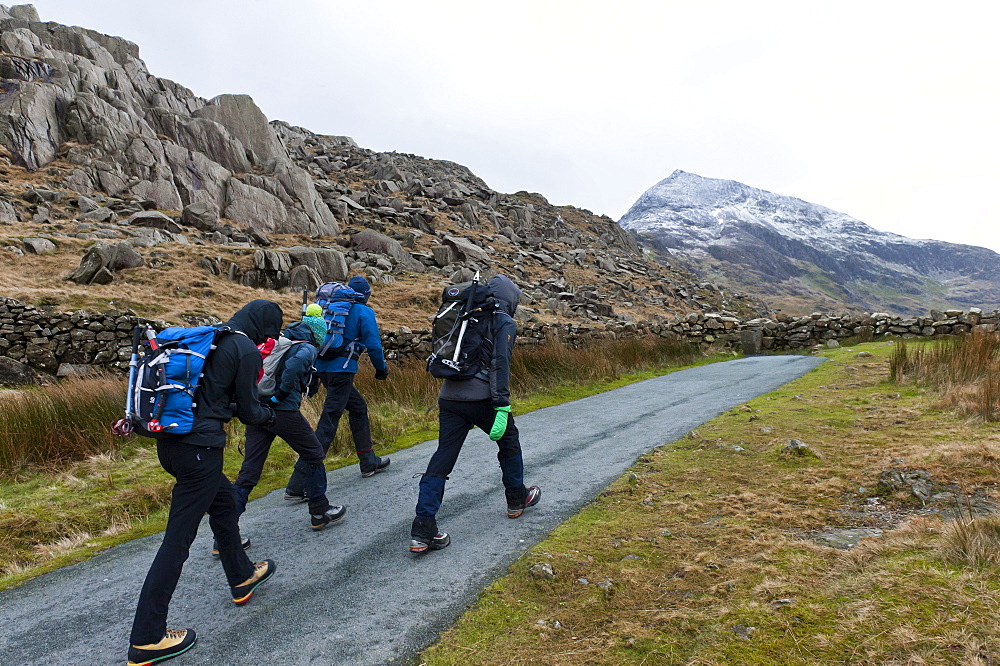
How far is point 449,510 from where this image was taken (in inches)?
177

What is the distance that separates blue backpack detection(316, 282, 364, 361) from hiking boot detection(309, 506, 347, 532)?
166 cm

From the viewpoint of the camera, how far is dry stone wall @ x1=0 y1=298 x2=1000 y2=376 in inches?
539

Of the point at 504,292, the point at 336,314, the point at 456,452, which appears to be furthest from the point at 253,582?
the point at 336,314

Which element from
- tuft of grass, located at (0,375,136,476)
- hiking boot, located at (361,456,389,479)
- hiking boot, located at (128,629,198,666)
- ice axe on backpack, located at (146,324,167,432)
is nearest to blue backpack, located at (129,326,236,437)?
ice axe on backpack, located at (146,324,167,432)

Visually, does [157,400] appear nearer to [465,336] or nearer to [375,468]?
[465,336]

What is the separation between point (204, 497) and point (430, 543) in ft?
5.12

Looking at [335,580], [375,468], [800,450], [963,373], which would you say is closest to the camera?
[335,580]

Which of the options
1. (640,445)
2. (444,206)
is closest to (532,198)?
(444,206)

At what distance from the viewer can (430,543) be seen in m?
3.71

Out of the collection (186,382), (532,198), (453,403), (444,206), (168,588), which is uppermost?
(532,198)

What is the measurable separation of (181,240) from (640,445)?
1135 inches

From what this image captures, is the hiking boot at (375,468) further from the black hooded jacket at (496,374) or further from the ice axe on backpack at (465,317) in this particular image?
the ice axe on backpack at (465,317)

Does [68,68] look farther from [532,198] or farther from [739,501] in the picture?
[739,501]

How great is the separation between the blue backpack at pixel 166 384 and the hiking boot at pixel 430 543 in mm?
1727
